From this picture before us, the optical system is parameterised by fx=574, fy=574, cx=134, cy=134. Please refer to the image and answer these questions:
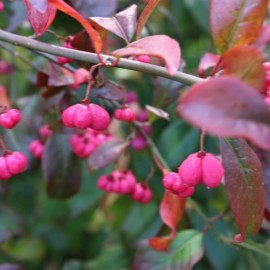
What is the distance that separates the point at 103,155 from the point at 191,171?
18.7 inches

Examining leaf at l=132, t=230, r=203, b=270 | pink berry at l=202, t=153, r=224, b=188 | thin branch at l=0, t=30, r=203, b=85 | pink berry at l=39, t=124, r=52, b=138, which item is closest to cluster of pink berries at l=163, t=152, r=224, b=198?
pink berry at l=202, t=153, r=224, b=188

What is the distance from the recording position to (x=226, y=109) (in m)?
0.57

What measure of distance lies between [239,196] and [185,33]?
133 centimetres

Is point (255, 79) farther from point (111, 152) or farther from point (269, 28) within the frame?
point (111, 152)

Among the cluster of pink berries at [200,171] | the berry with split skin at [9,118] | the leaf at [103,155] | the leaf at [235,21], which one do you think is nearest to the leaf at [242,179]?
the cluster of pink berries at [200,171]

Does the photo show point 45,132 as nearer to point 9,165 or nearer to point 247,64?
point 9,165

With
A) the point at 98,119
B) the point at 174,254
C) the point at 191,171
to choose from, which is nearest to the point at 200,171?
the point at 191,171

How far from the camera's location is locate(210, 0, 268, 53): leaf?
761mm

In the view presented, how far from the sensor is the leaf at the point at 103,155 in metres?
1.21

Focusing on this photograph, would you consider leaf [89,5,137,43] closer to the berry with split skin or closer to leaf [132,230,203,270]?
the berry with split skin

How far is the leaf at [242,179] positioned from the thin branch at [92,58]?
13 centimetres

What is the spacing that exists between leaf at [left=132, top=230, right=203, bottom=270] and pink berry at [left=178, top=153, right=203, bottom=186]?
439 millimetres

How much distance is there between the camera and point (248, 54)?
0.68 m

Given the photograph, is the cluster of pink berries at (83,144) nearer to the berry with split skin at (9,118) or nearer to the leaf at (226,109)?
the berry with split skin at (9,118)
